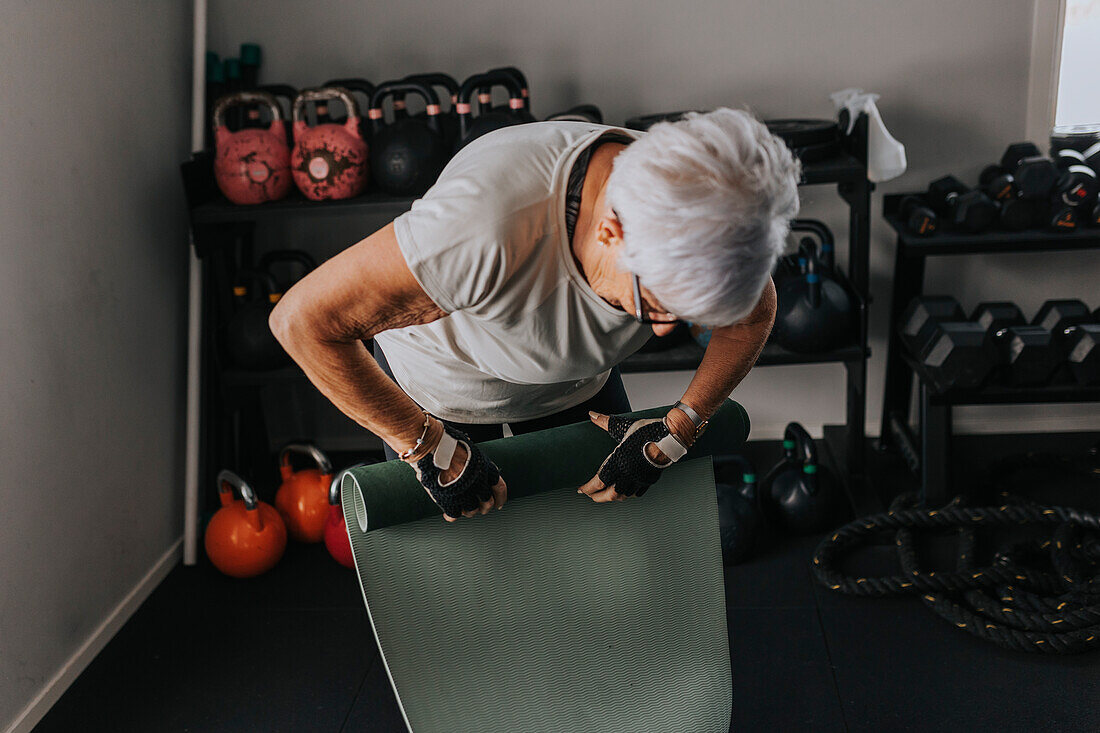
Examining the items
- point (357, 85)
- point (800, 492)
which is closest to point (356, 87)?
point (357, 85)

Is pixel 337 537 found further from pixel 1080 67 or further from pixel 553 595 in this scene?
pixel 1080 67

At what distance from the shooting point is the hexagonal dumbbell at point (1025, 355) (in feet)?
7.57

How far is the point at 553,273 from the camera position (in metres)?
1.09

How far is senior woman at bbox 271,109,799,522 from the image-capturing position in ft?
3.13

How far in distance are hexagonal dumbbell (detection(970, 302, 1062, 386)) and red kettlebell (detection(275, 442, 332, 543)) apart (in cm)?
177

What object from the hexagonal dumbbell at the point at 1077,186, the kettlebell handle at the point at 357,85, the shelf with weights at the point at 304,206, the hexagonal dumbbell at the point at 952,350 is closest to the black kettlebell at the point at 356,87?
the kettlebell handle at the point at 357,85

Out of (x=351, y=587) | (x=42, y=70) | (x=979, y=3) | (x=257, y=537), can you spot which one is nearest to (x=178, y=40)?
(x=42, y=70)

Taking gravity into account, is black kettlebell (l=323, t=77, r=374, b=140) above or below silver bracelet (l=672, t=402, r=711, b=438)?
above

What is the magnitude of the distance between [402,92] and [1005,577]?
6.36ft

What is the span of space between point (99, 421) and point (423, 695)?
1297 millimetres

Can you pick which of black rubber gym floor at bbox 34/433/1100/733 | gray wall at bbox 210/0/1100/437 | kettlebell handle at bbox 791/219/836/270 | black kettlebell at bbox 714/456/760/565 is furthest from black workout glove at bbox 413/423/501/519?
gray wall at bbox 210/0/1100/437

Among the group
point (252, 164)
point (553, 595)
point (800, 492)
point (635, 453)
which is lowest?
point (800, 492)

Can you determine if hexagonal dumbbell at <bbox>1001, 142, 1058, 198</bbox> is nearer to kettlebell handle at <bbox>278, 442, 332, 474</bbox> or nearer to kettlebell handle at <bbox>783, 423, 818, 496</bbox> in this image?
kettlebell handle at <bbox>783, 423, 818, 496</bbox>

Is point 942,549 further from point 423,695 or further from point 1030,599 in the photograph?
point 423,695
